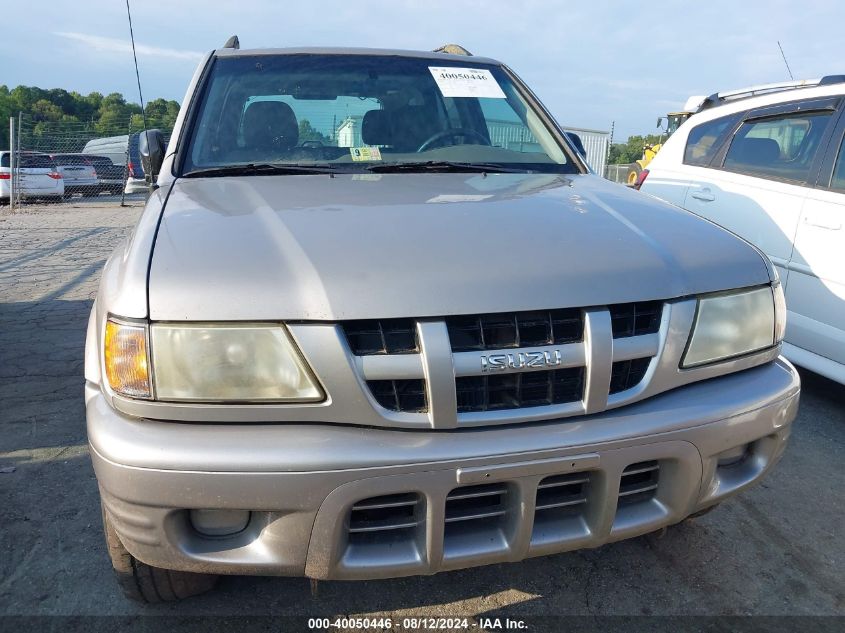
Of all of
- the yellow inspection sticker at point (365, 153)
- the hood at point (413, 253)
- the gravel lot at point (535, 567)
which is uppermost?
the yellow inspection sticker at point (365, 153)

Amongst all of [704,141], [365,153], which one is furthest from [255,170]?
[704,141]

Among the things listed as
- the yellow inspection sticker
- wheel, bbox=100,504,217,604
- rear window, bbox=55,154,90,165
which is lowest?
wheel, bbox=100,504,217,604

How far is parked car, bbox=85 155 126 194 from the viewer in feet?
62.7

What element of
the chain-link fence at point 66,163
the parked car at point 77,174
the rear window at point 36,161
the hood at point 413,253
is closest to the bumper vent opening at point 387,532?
the hood at point 413,253

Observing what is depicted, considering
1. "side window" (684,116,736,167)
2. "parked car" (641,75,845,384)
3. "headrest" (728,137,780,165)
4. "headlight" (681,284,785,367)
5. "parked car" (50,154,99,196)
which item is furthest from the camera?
"parked car" (50,154,99,196)

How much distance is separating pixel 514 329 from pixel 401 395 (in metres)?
0.32

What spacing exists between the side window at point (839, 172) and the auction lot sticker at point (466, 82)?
6.54 feet

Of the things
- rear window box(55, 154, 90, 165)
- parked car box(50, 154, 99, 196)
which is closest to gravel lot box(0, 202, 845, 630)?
rear window box(55, 154, 90, 165)

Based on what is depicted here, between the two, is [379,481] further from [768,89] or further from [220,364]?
[768,89]

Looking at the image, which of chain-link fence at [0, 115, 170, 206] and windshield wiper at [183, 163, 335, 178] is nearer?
windshield wiper at [183, 163, 335, 178]

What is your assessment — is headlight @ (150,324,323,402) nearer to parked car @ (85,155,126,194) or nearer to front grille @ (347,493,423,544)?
front grille @ (347,493,423,544)

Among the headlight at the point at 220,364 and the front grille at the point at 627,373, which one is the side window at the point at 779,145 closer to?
the front grille at the point at 627,373

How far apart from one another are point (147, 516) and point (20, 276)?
261 inches

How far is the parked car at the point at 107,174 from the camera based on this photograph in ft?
62.7
